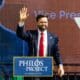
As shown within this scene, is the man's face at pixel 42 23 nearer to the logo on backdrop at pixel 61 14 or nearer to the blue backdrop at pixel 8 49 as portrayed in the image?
the blue backdrop at pixel 8 49

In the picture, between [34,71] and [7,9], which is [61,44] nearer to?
[7,9]

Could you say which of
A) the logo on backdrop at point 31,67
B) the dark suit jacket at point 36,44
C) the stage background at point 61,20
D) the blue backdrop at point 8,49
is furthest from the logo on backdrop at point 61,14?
the logo on backdrop at point 31,67

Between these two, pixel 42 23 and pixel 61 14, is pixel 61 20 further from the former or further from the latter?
pixel 42 23

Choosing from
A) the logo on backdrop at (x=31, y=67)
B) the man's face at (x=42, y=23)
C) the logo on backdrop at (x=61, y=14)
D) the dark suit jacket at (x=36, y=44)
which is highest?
the logo on backdrop at (x=61, y=14)

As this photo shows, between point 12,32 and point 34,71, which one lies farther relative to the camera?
point 12,32

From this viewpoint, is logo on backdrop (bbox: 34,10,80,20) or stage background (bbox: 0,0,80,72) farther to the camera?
logo on backdrop (bbox: 34,10,80,20)

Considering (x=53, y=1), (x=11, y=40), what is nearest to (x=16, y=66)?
(x=11, y=40)

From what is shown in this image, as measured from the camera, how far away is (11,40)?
624cm

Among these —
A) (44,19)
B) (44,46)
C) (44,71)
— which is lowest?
(44,71)

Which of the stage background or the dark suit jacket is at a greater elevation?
the stage background

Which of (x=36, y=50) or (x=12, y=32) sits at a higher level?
(x=12, y=32)

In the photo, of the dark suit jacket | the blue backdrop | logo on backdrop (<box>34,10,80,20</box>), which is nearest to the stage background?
logo on backdrop (<box>34,10,80,20</box>)

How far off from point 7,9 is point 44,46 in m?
2.04

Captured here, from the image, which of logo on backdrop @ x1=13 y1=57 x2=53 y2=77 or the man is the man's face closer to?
the man
